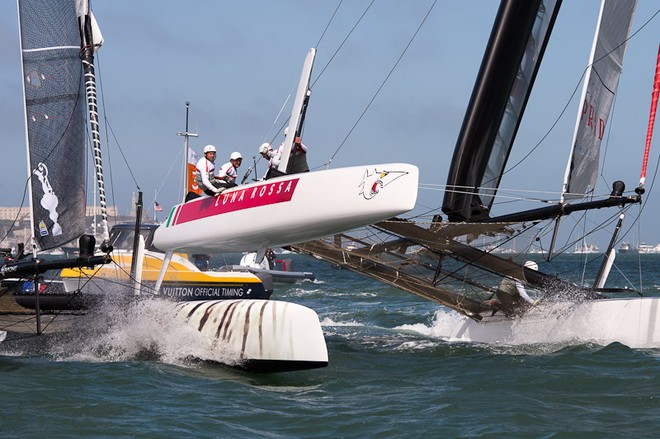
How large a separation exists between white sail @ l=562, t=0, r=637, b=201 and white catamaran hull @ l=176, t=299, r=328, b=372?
13.4 feet

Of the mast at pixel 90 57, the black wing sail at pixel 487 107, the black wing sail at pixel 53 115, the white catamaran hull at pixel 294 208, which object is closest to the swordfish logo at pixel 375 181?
the white catamaran hull at pixel 294 208

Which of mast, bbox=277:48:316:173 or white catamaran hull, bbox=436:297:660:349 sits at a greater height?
mast, bbox=277:48:316:173

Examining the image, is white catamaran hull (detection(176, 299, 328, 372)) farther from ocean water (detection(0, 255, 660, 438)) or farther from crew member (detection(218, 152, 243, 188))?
crew member (detection(218, 152, 243, 188))

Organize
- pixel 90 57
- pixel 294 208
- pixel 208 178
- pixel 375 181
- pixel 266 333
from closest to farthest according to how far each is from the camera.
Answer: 1. pixel 375 181
2. pixel 266 333
3. pixel 294 208
4. pixel 90 57
5. pixel 208 178

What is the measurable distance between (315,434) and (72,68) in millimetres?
5289

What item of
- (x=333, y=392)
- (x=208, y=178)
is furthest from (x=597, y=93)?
(x=333, y=392)

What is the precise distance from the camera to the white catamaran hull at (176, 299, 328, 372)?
907 cm

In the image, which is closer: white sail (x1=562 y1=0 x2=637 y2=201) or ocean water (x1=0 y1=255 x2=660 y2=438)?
ocean water (x1=0 y1=255 x2=660 y2=438)

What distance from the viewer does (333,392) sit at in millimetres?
8352

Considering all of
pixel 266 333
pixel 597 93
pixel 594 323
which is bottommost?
pixel 594 323

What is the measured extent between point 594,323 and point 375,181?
12.7 feet

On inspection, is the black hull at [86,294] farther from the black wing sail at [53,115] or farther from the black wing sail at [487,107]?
the black wing sail at [487,107]

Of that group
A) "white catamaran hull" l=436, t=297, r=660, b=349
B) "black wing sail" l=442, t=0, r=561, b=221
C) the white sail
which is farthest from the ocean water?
the white sail

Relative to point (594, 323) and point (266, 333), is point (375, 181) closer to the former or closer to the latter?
point (266, 333)
